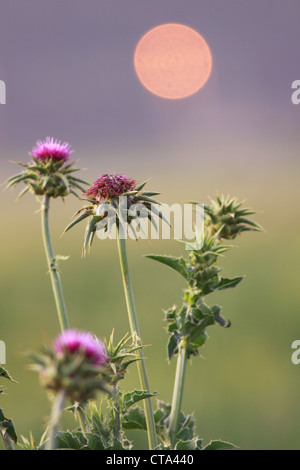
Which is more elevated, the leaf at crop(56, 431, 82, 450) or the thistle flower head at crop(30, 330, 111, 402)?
the thistle flower head at crop(30, 330, 111, 402)

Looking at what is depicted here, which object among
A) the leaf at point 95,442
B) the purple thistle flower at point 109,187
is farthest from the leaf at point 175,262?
the leaf at point 95,442

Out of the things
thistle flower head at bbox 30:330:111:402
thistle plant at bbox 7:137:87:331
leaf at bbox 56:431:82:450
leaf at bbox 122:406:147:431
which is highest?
thistle plant at bbox 7:137:87:331

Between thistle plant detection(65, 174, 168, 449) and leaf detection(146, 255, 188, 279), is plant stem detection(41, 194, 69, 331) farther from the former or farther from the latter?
leaf detection(146, 255, 188, 279)

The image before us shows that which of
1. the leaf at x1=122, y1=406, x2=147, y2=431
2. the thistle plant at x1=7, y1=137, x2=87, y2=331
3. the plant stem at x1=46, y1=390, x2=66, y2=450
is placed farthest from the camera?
the thistle plant at x1=7, y1=137, x2=87, y2=331

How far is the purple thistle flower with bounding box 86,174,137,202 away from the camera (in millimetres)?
2104

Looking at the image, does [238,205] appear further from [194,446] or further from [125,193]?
[194,446]

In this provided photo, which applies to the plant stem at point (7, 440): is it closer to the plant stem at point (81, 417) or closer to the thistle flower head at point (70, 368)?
the plant stem at point (81, 417)

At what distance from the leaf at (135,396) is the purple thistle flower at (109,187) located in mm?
704

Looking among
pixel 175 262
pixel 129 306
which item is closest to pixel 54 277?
pixel 129 306

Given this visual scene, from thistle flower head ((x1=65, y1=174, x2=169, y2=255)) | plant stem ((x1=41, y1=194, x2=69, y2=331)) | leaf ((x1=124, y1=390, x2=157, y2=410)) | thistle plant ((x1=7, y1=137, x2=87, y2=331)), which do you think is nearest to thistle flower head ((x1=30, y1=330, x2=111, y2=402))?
leaf ((x1=124, y1=390, x2=157, y2=410))

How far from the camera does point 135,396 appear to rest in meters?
1.75

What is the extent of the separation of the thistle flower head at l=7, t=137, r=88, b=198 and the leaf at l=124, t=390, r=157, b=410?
2.70 ft

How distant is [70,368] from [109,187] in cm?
115

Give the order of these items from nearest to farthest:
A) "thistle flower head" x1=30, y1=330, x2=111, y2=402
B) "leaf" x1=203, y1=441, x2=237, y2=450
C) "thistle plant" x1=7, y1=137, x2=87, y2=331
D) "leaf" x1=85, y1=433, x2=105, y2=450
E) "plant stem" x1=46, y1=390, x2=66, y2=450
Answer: "plant stem" x1=46, y1=390, x2=66, y2=450, "thistle flower head" x1=30, y1=330, x2=111, y2=402, "leaf" x1=85, y1=433, x2=105, y2=450, "leaf" x1=203, y1=441, x2=237, y2=450, "thistle plant" x1=7, y1=137, x2=87, y2=331
